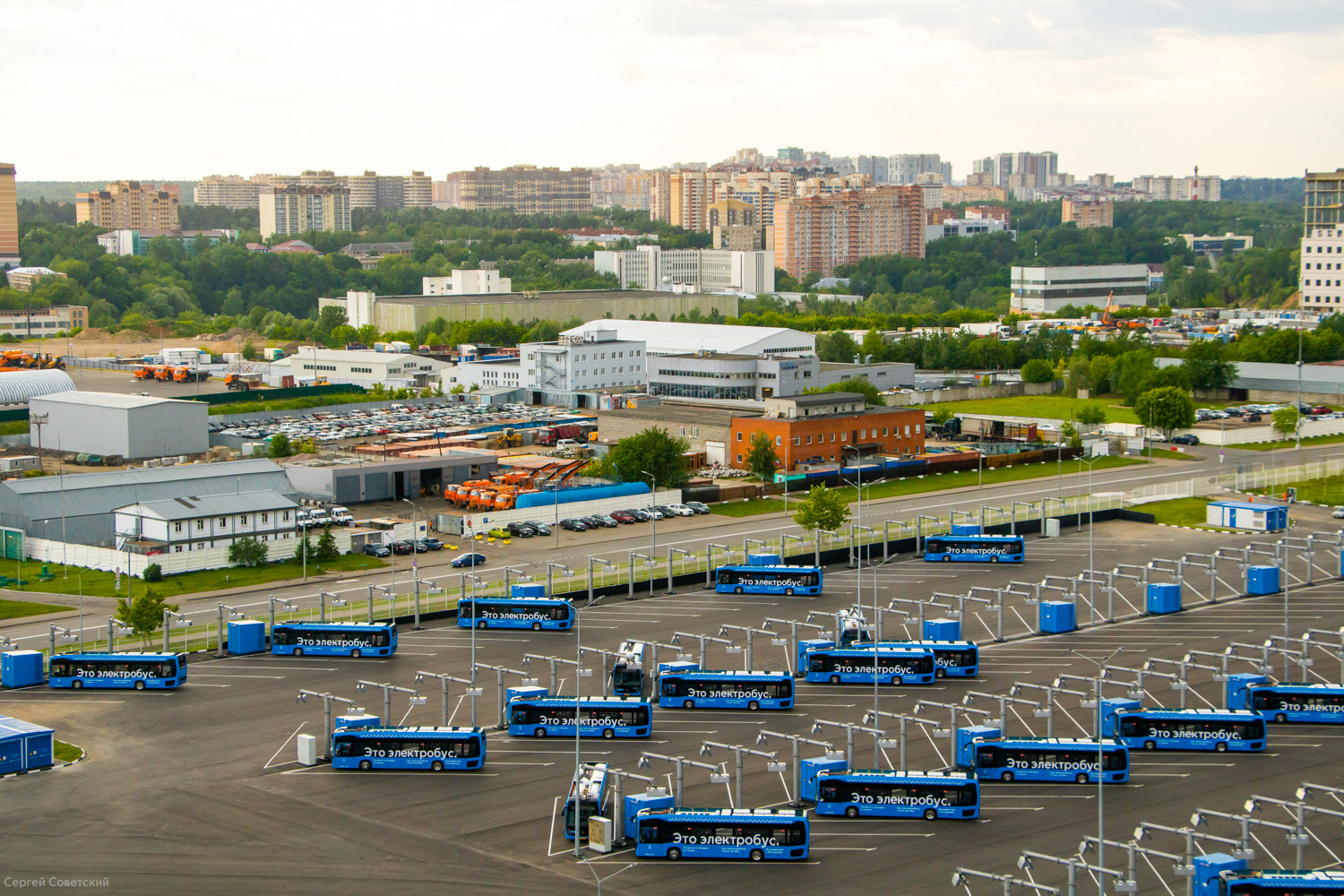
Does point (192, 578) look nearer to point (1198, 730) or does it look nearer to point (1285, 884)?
point (1198, 730)

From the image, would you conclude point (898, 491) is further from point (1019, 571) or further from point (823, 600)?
point (823, 600)

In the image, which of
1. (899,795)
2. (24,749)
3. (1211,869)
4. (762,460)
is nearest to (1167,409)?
(762,460)

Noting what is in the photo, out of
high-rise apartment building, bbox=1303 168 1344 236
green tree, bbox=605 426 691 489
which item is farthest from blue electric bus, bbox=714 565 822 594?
high-rise apartment building, bbox=1303 168 1344 236

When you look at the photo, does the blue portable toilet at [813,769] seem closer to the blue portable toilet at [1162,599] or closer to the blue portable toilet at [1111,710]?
the blue portable toilet at [1111,710]

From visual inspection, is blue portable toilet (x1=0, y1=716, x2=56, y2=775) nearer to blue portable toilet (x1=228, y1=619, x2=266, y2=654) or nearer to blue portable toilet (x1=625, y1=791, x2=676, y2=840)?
blue portable toilet (x1=228, y1=619, x2=266, y2=654)

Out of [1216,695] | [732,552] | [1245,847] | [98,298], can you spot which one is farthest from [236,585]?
[98,298]

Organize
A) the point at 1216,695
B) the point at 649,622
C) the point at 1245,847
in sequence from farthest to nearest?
the point at 649,622
the point at 1216,695
the point at 1245,847
